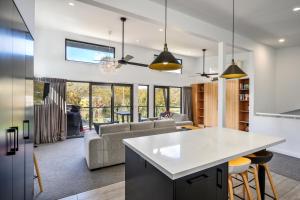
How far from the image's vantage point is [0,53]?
1147mm

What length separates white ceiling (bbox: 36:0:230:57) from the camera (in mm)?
3902

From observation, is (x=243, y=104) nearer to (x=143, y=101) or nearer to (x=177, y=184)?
(x=143, y=101)

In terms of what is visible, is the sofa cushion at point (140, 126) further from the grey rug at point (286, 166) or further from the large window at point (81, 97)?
the large window at point (81, 97)

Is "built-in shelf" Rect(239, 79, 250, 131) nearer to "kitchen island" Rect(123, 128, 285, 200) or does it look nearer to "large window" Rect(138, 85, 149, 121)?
"large window" Rect(138, 85, 149, 121)

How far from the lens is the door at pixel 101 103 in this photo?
6.40 metres

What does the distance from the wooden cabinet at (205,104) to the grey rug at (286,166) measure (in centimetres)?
326

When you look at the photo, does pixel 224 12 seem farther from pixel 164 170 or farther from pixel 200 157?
pixel 164 170

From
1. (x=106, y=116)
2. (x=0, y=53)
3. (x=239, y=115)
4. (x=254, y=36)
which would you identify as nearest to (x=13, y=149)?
(x=0, y=53)

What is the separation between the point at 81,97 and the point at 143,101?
2.59 meters

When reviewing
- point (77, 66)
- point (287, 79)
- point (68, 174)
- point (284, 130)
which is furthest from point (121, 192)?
point (287, 79)

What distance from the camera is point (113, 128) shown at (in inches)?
144

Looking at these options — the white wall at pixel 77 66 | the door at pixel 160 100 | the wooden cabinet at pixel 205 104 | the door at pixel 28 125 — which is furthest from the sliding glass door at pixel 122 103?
the door at pixel 28 125

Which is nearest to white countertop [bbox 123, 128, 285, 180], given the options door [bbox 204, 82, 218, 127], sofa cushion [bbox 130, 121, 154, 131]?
sofa cushion [bbox 130, 121, 154, 131]

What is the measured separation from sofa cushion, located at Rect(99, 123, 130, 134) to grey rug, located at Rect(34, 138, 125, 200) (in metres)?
0.78
